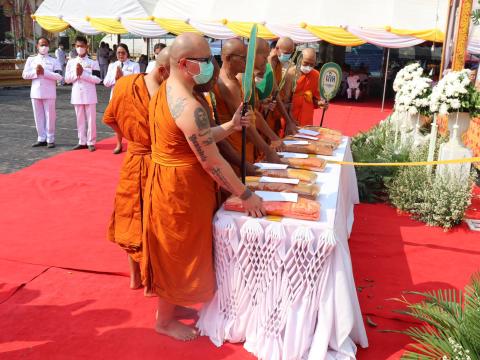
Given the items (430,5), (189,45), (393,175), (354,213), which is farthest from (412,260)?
(430,5)

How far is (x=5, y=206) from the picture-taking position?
196 inches

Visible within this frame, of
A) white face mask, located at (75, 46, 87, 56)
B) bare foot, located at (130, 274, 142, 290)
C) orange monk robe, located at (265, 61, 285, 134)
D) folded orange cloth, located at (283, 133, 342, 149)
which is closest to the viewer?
bare foot, located at (130, 274, 142, 290)

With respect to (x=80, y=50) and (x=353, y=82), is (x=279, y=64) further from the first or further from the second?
(x=353, y=82)

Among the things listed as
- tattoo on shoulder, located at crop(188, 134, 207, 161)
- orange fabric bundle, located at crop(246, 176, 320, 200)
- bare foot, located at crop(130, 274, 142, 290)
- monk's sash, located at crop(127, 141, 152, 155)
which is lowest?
bare foot, located at crop(130, 274, 142, 290)

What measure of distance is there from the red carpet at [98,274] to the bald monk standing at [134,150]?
16.4 inches

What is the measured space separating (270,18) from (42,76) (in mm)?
8740

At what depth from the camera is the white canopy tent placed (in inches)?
531

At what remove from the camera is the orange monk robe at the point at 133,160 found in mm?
3123

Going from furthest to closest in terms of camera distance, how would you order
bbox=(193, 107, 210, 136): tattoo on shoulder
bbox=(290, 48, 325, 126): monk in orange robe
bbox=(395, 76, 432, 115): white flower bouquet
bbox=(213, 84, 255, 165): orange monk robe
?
bbox=(290, 48, 325, 126): monk in orange robe < bbox=(395, 76, 432, 115): white flower bouquet < bbox=(213, 84, 255, 165): orange monk robe < bbox=(193, 107, 210, 136): tattoo on shoulder

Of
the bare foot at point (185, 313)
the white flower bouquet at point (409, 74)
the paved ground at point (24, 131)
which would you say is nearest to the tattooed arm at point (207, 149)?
the bare foot at point (185, 313)

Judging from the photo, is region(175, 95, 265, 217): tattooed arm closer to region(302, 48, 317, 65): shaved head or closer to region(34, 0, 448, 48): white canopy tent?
region(302, 48, 317, 65): shaved head

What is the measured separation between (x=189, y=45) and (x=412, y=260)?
2.54 m

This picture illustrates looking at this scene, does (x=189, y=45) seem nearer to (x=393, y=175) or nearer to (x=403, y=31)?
(x=393, y=175)

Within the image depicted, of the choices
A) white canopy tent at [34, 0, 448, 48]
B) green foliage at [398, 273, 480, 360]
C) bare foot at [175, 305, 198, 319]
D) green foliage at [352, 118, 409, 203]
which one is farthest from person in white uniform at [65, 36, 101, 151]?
white canopy tent at [34, 0, 448, 48]
